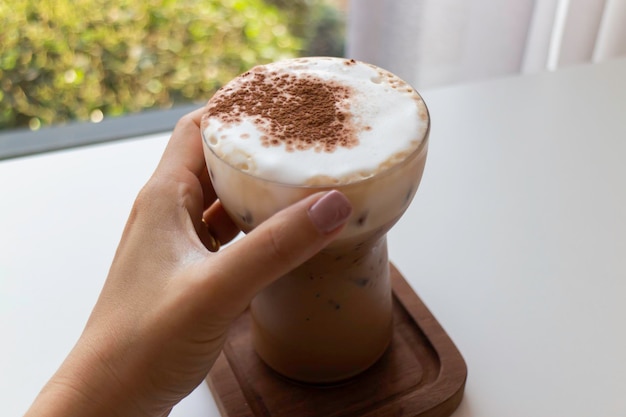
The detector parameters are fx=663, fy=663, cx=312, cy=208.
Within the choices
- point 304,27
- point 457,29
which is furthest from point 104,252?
point 304,27

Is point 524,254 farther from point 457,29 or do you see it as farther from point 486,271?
point 457,29

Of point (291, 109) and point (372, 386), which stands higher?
point (291, 109)

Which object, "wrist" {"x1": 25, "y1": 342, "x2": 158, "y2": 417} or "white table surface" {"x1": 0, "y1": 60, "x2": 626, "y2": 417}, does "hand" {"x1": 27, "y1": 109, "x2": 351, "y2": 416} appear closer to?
"wrist" {"x1": 25, "y1": 342, "x2": 158, "y2": 417}

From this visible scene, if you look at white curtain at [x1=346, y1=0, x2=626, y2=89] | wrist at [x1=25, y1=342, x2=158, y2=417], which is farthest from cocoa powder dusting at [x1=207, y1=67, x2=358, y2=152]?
white curtain at [x1=346, y1=0, x2=626, y2=89]

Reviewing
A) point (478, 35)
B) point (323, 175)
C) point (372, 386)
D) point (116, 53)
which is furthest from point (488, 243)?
point (116, 53)

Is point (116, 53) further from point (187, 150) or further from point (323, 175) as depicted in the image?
point (323, 175)

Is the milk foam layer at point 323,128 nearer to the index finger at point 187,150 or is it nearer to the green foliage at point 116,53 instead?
the index finger at point 187,150

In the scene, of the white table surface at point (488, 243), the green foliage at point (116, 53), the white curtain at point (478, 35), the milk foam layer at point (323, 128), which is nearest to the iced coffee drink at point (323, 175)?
the milk foam layer at point (323, 128)
